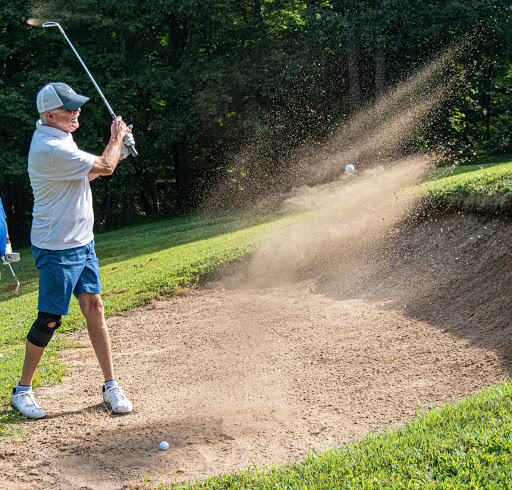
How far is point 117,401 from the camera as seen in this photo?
4227 mm

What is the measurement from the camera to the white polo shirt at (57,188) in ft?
12.9

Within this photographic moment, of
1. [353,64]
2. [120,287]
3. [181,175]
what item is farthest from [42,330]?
[181,175]

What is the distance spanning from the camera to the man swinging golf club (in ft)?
13.0

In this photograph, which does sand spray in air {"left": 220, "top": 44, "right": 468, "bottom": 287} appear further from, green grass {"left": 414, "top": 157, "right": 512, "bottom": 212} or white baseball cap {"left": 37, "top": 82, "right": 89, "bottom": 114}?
white baseball cap {"left": 37, "top": 82, "right": 89, "bottom": 114}

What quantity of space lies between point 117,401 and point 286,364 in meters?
1.60

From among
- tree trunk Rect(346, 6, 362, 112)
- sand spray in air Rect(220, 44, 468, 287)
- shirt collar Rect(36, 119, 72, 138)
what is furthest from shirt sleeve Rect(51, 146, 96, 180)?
tree trunk Rect(346, 6, 362, 112)

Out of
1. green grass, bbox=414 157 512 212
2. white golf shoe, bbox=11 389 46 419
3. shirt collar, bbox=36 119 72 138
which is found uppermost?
shirt collar, bbox=36 119 72 138

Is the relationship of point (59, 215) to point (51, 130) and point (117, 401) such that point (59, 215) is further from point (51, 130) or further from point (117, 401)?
point (117, 401)

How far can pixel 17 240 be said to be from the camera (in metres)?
24.1

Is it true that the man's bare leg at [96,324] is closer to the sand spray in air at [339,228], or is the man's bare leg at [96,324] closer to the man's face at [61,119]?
the man's face at [61,119]

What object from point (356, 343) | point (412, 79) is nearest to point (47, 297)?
point (356, 343)

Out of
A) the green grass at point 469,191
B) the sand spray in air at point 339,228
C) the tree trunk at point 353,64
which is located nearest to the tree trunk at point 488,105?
the tree trunk at point 353,64

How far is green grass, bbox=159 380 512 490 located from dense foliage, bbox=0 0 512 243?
47.9 ft

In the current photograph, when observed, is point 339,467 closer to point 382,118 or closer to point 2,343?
point 2,343
